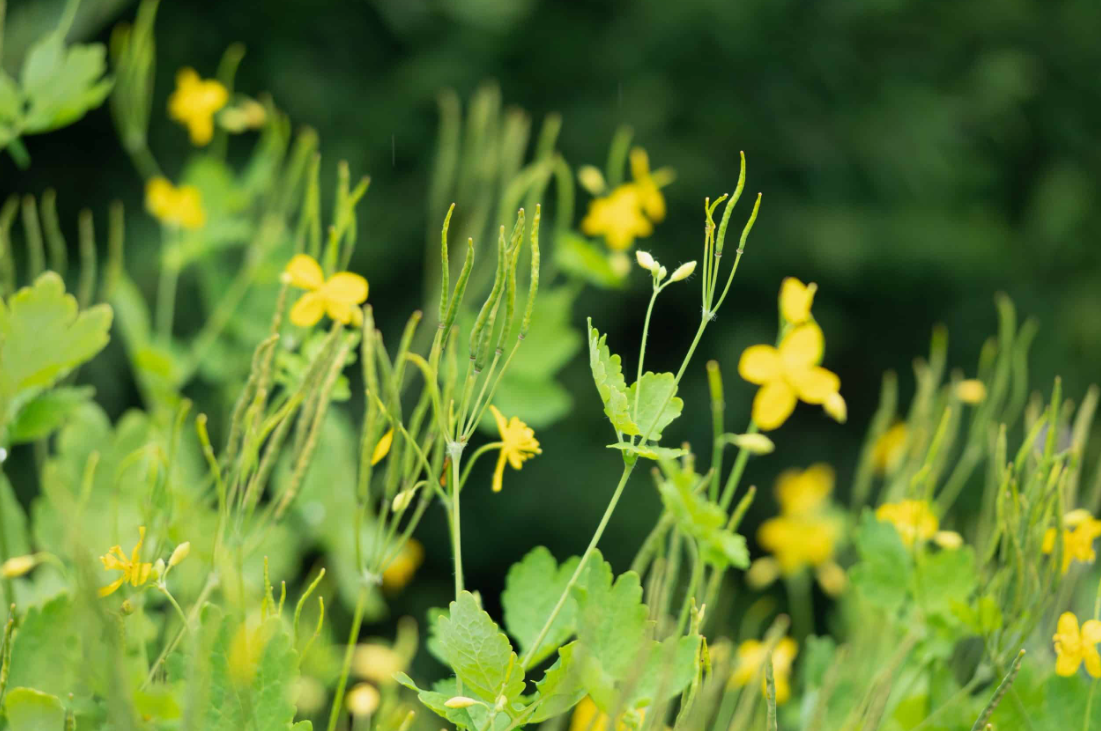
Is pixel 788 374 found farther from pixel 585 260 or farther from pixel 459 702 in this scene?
pixel 585 260

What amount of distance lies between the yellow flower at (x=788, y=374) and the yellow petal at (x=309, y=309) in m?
0.16

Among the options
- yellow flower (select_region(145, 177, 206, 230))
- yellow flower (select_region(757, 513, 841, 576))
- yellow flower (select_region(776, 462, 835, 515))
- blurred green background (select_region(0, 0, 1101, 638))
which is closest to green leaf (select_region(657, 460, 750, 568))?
yellow flower (select_region(145, 177, 206, 230))

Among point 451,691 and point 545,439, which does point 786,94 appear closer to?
point 545,439

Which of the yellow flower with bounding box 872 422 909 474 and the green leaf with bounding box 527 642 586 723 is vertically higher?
the green leaf with bounding box 527 642 586 723

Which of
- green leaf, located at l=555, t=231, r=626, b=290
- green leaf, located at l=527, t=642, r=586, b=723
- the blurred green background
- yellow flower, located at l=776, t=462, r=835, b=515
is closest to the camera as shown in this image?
green leaf, located at l=527, t=642, r=586, b=723

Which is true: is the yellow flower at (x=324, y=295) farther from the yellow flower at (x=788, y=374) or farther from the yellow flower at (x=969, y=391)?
the yellow flower at (x=969, y=391)

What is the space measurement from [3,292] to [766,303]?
1587mm

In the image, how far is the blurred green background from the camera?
155 centimetres

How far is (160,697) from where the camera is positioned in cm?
27

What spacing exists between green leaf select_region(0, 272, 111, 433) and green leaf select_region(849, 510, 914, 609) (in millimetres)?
320

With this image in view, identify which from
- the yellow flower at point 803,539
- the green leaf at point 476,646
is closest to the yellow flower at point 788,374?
the green leaf at point 476,646

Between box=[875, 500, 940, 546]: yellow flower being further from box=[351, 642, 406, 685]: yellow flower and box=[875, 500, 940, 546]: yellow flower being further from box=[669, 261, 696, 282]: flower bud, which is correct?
box=[351, 642, 406, 685]: yellow flower

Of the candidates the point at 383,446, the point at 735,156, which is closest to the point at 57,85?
the point at 383,446

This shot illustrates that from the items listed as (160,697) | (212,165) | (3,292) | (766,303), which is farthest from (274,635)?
(766,303)
